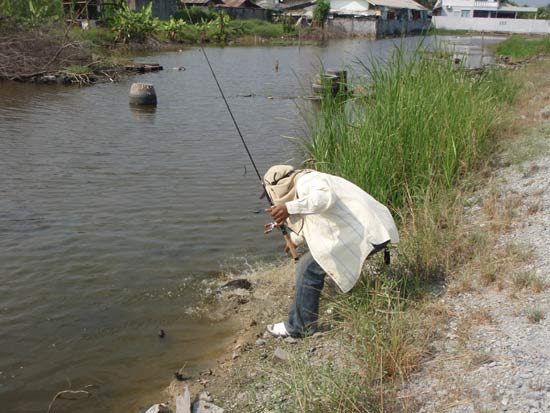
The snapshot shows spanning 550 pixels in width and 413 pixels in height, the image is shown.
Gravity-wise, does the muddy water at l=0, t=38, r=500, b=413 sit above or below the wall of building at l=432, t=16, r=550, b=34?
below

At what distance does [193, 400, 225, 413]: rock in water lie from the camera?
12.7ft

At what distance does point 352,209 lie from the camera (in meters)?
4.13

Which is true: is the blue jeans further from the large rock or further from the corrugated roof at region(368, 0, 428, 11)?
the corrugated roof at region(368, 0, 428, 11)

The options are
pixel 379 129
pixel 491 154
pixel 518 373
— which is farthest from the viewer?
pixel 491 154

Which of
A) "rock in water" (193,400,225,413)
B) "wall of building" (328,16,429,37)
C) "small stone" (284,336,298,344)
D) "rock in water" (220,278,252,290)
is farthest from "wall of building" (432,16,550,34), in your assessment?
"rock in water" (193,400,225,413)

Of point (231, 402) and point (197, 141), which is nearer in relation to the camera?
point (231, 402)

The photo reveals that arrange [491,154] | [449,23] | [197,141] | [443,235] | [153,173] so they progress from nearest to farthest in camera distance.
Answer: [443,235]
[491,154]
[153,173]
[197,141]
[449,23]

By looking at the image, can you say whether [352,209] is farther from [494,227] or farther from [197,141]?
[197,141]

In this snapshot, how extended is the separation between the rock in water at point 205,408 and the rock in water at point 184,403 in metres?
0.08

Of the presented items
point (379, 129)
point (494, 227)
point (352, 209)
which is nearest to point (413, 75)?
point (379, 129)

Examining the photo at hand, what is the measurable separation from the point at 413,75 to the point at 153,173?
536 centimetres

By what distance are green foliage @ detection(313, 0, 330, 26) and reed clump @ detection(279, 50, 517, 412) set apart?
57304mm

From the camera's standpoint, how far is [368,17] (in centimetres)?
6412

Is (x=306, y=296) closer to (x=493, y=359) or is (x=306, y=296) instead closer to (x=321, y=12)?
(x=493, y=359)
